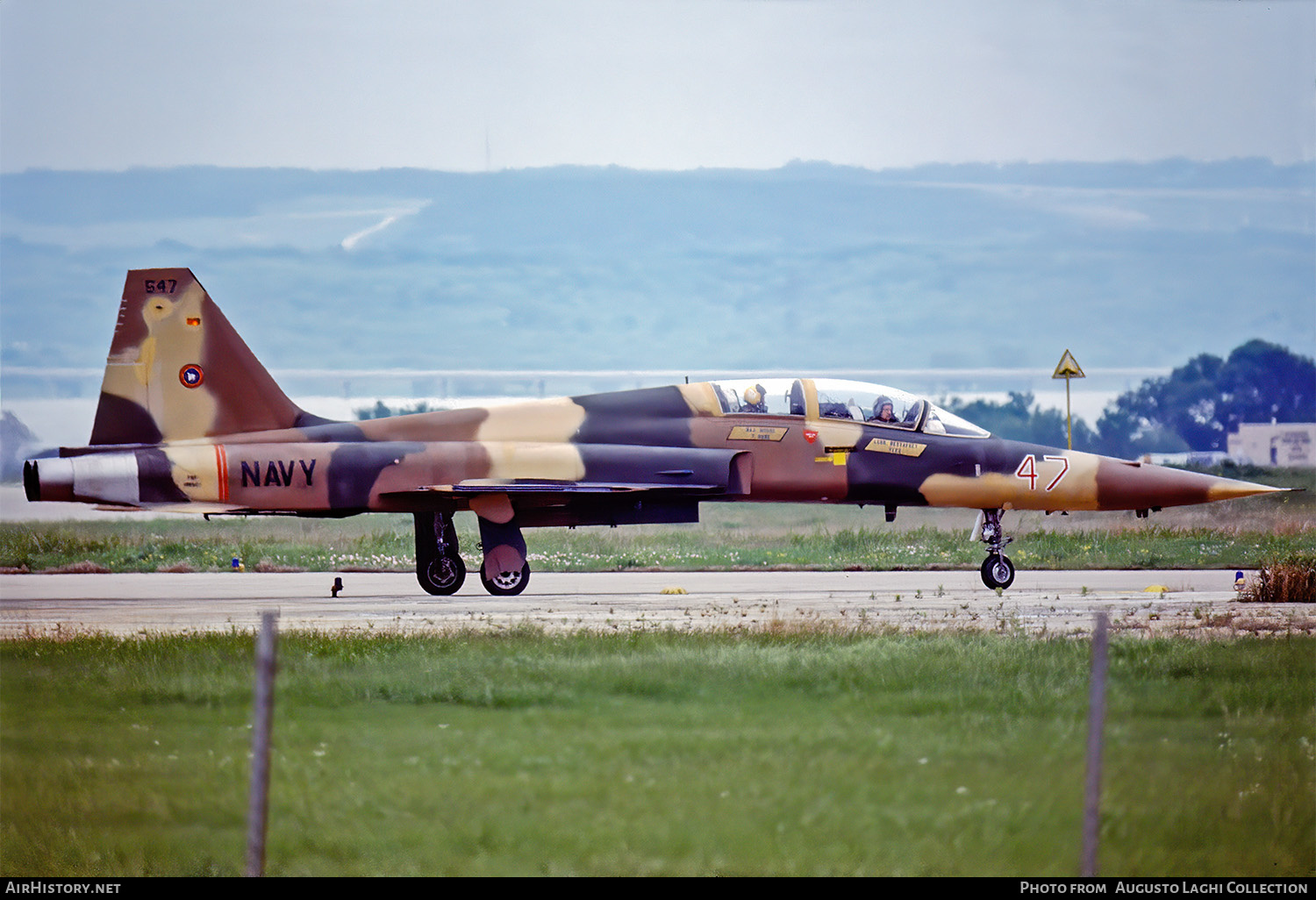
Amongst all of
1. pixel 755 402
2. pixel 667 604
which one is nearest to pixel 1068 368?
pixel 755 402

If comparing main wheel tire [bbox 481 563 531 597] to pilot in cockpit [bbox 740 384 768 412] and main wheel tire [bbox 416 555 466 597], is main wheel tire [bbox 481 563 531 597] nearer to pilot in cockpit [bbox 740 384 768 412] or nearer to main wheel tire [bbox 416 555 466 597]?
main wheel tire [bbox 416 555 466 597]

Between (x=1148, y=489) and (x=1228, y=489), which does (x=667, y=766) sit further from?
(x=1228, y=489)

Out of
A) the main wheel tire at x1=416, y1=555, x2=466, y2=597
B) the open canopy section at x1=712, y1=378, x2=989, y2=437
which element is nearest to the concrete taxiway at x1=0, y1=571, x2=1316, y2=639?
the main wheel tire at x1=416, y1=555, x2=466, y2=597

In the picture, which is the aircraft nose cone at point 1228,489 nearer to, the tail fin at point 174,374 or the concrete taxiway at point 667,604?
the concrete taxiway at point 667,604

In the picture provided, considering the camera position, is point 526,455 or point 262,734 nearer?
point 262,734

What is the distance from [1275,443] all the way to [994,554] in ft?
160

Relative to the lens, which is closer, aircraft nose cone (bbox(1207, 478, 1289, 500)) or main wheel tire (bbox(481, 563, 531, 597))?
main wheel tire (bbox(481, 563, 531, 597))

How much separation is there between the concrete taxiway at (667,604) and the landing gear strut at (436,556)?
373 mm

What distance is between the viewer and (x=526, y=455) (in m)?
17.2

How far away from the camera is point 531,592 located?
17953mm

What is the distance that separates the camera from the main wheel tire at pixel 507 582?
17312 mm

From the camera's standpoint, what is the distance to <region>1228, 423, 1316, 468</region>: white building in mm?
58875

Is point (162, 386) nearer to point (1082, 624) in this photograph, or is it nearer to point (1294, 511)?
point (1082, 624)

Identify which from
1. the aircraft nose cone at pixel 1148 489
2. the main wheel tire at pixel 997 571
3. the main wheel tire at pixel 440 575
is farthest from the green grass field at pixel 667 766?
the aircraft nose cone at pixel 1148 489
